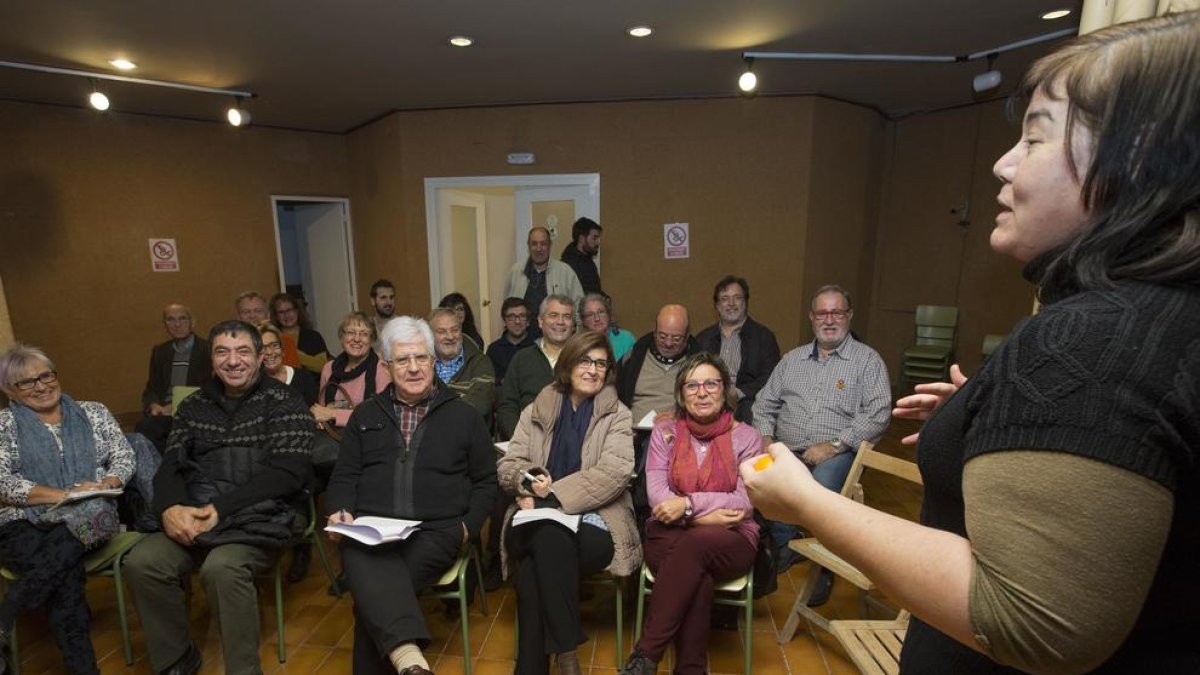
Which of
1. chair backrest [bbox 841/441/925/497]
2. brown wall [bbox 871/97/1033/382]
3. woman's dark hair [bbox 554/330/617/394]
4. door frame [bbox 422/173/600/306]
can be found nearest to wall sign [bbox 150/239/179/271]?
door frame [bbox 422/173/600/306]

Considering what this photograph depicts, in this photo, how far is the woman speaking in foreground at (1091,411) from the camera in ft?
1.32

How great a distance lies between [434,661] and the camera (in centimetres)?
218

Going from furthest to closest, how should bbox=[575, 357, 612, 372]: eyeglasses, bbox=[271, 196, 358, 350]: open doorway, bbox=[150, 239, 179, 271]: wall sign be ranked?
bbox=[271, 196, 358, 350]: open doorway → bbox=[150, 239, 179, 271]: wall sign → bbox=[575, 357, 612, 372]: eyeglasses

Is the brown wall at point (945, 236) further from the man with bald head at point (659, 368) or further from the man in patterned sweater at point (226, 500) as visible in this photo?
the man in patterned sweater at point (226, 500)

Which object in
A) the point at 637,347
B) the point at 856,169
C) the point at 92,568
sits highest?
the point at 856,169

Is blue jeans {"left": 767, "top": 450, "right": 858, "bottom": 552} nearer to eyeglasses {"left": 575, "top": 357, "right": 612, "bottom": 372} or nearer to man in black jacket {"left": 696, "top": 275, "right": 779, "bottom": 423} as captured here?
man in black jacket {"left": 696, "top": 275, "right": 779, "bottom": 423}

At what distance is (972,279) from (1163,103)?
19.8ft

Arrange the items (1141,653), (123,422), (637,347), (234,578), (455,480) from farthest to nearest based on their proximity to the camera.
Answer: (123,422) < (637,347) < (455,480) < (234,578) < (1141,653)

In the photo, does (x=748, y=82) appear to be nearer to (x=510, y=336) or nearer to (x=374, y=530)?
(x=510, y=336)

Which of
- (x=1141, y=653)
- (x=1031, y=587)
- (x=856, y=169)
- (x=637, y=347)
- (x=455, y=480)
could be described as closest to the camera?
(x=1031, y=587)

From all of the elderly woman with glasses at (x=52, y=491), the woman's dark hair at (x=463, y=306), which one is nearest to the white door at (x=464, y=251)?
the woman's dark hair at (x=463, y=306)

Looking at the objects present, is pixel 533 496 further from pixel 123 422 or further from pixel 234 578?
pixel 123 422

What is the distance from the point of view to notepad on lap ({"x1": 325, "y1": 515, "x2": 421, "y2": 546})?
1854 mm

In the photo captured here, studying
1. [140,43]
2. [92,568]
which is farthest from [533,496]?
[140,43]
